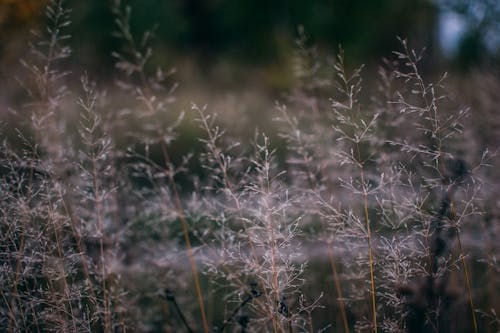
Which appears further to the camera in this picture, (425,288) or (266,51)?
(266,51)

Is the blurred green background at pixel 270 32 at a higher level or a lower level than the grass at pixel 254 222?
lower

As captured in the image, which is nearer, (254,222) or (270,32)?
(254,222)

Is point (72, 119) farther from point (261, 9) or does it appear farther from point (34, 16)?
point (261, 9)

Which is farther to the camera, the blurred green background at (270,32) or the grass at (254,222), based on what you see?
the blurred green background at (270,32)

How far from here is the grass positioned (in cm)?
191

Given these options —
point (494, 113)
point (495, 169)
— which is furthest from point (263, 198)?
point (494, 113)

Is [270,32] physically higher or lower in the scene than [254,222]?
lower

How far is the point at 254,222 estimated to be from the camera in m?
2.13

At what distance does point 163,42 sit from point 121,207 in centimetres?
1340

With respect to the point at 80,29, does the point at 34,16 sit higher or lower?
higher

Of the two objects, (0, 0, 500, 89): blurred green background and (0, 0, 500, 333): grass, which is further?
(0, 0, 500, 89): blurred green background

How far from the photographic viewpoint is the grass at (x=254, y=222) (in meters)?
1.91

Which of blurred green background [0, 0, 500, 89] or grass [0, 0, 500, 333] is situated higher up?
grass [0, 0, 500, 333]

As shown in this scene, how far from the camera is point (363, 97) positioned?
37.3 feet
